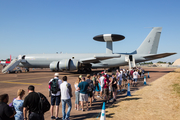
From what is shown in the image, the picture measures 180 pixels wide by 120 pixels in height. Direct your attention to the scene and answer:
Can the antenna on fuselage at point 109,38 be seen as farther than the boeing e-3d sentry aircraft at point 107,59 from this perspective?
Yes

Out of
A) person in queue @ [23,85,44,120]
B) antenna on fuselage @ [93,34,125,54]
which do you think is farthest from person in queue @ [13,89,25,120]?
antenna on fuselage @ [93,34,125,54]

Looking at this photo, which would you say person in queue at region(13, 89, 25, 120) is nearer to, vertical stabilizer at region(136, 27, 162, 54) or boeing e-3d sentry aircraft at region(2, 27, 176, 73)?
boeing e-3d sentry aircraft at region(2, 27, 176, 73)

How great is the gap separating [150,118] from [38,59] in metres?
28.8

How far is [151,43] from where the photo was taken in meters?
29.5

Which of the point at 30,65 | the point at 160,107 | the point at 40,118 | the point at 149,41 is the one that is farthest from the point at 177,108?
the point at 30,65

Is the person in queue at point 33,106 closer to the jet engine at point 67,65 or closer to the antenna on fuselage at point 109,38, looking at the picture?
the jet engine at point 67,65

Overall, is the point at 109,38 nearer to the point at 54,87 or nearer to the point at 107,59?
the point at 107,59

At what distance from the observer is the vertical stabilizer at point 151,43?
29.0 meters

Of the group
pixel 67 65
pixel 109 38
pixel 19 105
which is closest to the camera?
pixel 19 105

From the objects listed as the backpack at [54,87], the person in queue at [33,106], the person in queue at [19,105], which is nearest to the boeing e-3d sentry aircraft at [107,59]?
the backpack at [54,87]

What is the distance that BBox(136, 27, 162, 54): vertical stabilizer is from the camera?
29031mm

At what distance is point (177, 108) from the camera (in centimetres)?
690

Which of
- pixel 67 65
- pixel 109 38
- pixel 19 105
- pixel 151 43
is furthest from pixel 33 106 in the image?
pixel 151 43

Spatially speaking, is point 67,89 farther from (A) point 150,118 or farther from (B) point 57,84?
(A) point 150,118
